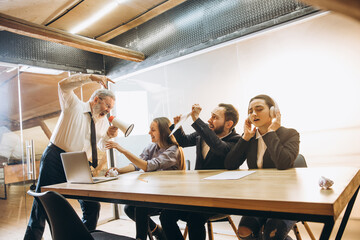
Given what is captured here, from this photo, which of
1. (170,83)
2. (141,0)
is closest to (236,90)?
(170,83)

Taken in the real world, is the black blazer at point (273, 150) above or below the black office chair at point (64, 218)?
above

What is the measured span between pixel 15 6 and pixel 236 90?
2.61 meters

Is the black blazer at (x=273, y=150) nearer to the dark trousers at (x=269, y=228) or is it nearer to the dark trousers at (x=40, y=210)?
the dark trousers at (x=269, y=228)

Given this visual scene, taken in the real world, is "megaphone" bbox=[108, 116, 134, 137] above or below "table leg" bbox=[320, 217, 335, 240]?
above

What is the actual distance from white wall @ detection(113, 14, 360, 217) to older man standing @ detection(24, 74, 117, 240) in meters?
1.16

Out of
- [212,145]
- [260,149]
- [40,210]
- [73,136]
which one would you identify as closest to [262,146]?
[260,149]

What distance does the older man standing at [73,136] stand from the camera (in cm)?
245

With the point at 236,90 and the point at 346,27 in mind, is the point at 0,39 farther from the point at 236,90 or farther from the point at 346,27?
the point at 346,27

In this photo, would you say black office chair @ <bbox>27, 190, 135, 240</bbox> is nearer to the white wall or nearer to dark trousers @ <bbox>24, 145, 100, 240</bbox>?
dark trousers @ <bbox>24, 145, 100, 240</bbox>

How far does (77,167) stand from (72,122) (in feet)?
2.81

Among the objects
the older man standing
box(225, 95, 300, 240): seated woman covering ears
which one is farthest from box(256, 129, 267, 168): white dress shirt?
the older man standing

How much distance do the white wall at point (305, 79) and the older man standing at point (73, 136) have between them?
3.80ft

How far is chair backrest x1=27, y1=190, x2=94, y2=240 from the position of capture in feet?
3.57

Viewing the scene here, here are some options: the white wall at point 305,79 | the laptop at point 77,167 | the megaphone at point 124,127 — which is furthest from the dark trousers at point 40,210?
the white wall at point 305,79
